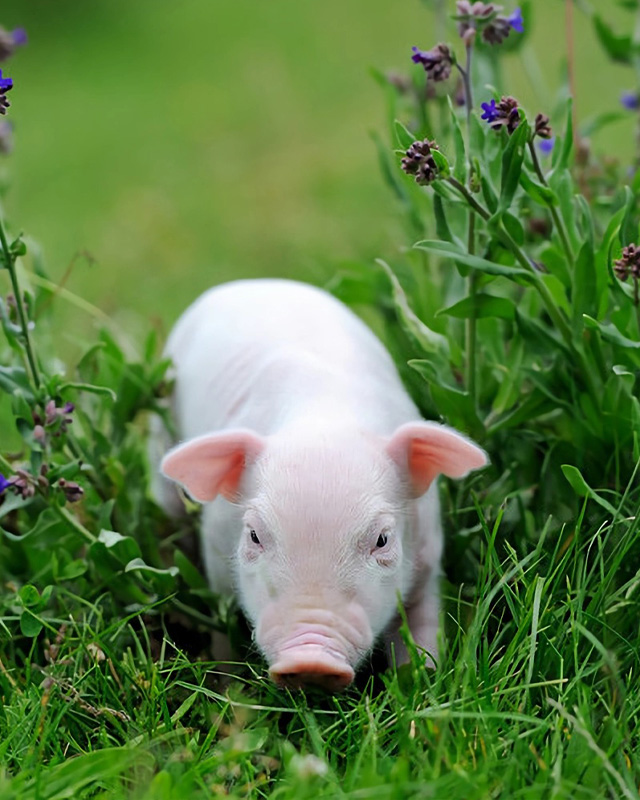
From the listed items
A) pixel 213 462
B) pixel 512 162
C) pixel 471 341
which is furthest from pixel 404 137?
pixel 213 462

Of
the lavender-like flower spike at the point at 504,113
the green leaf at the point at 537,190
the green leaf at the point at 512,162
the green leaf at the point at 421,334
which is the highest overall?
the lavender-like flower spike at the point at 504,113

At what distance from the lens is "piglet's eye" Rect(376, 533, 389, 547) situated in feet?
7.43

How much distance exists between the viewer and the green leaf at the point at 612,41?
3.27 meters

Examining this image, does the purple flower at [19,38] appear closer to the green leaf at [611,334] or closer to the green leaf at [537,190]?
the green leaf at [537,190]

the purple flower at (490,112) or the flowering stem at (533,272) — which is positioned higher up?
the purple flower at (490,112)

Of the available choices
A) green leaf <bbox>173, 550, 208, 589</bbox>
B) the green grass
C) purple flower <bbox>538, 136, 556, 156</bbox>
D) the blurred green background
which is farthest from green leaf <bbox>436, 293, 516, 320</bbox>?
the blurred green background

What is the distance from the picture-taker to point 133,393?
307 cm

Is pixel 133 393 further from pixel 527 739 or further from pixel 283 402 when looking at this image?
pixel 527 739

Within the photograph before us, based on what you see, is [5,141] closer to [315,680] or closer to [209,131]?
[315,680]

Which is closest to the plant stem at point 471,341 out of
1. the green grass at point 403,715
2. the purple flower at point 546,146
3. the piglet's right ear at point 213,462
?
the green grass at point 403,715

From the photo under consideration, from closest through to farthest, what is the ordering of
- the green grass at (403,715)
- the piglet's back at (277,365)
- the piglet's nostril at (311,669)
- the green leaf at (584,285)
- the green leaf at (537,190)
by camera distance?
the green grass at (403,715) < the piglet's nostril at (311,669) < the green leaf at (537,190) < the green leaf at (584,285) < the piglet's back at (277,365)

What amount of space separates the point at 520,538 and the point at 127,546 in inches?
32.7

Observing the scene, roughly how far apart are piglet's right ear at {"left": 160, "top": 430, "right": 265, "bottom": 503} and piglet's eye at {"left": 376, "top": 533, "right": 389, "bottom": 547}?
12.3 inches

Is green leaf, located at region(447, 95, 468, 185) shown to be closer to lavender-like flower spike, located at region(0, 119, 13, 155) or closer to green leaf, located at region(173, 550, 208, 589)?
green leaf, located at region(173, 550, 208, 589)
